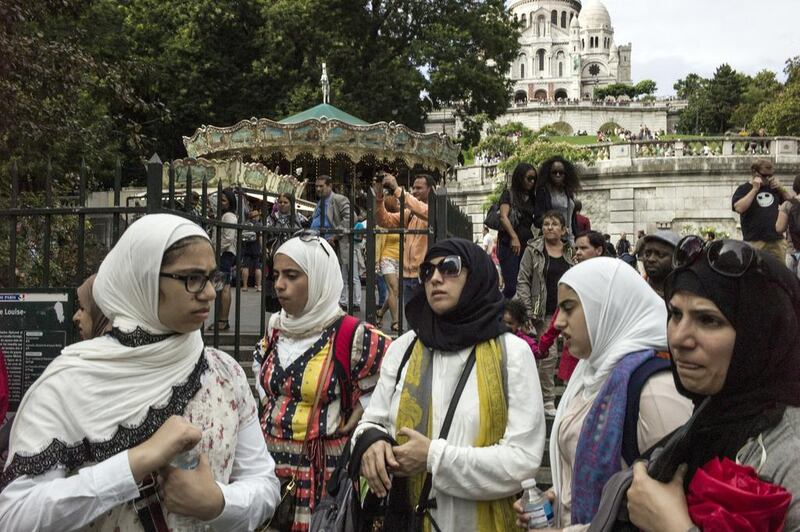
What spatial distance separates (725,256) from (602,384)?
88cm

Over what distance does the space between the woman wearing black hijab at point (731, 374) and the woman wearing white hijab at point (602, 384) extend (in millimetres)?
424

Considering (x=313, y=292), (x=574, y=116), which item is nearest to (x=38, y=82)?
(x=313, y=292)

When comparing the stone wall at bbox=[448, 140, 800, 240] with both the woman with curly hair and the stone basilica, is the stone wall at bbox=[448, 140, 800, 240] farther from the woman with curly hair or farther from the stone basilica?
the stone basilica

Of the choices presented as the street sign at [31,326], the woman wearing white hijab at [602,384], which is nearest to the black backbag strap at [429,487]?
the woman wearing white hijab at [602,384]

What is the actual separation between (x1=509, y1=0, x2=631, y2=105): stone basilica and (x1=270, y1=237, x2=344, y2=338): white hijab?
118257mm

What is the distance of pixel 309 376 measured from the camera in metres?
3.81

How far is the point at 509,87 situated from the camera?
28.5 m

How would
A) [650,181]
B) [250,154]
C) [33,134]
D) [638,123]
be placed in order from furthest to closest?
1. [638,123]
2. [650,181]
3. [250,154]
4. [33,134]

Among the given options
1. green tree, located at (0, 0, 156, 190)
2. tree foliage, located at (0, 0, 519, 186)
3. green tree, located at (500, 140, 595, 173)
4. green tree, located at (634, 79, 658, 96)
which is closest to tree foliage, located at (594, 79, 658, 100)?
green tree, located at (634, 79, 658, 96)

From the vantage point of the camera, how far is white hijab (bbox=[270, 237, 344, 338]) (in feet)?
12.9

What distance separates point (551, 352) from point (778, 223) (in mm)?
4396

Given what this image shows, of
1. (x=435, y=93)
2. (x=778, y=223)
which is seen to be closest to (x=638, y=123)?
(x=435, y=93)

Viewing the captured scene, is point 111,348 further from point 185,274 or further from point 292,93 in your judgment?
point 292,93

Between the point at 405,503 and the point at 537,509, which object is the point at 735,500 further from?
the point at 405,503
